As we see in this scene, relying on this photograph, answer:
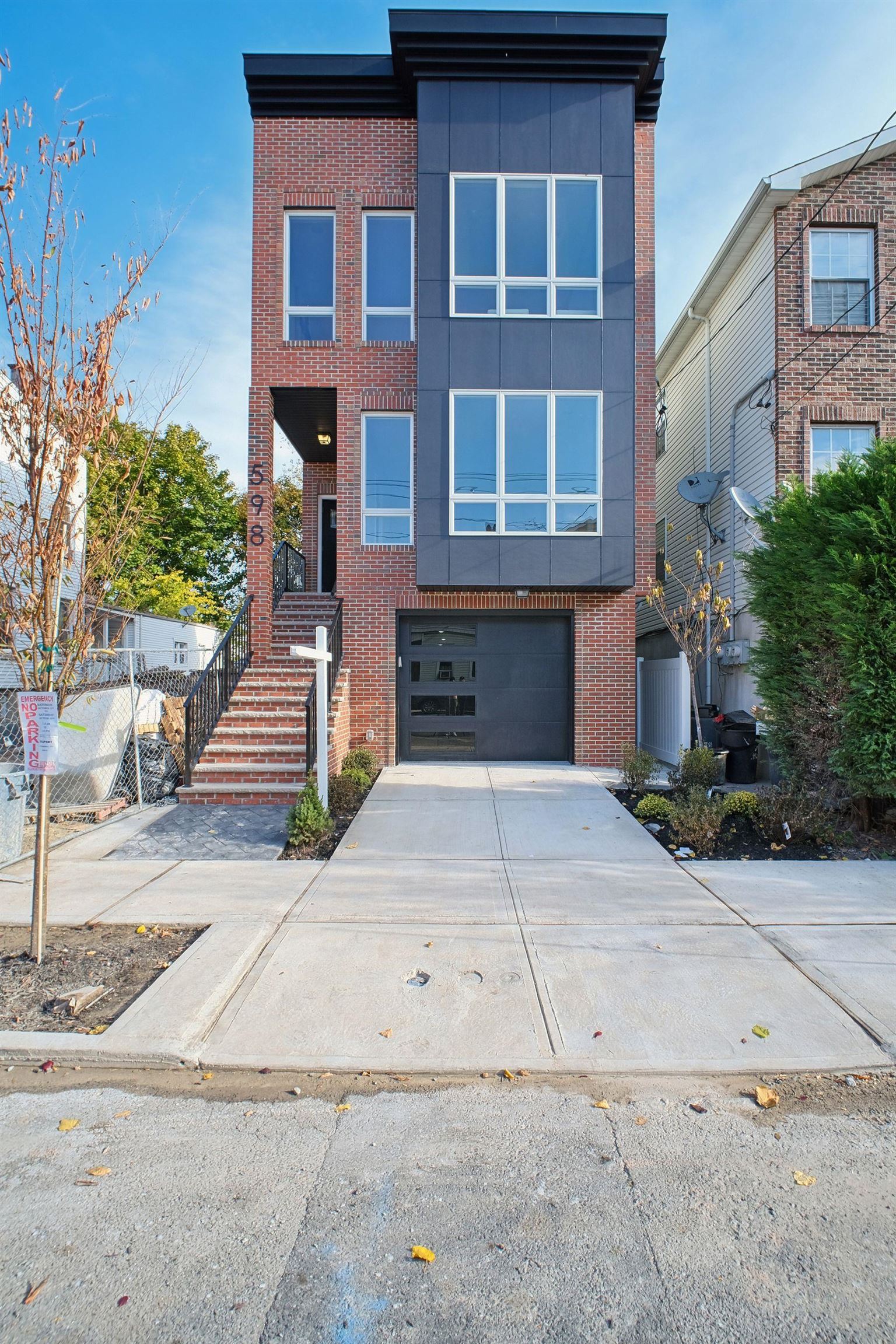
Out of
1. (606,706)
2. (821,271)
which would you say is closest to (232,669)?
(606,706)

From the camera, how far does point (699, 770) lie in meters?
8.12

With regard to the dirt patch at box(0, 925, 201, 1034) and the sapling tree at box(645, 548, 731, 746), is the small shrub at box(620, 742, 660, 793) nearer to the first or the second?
the sapling tree at box(645, 548, 731, 746)

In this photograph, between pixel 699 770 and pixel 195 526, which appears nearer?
pixel 699 770

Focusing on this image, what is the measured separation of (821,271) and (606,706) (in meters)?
7.28

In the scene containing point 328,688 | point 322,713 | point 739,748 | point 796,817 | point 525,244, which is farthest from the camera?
point 525,244

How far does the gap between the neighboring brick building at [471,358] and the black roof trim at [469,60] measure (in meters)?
0.03

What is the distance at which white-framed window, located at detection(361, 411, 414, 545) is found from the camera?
1092cm

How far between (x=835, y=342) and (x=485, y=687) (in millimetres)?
7242

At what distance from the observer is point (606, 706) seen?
10.7m

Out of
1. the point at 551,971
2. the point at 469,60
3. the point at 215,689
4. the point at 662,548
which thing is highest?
the point at 469,60

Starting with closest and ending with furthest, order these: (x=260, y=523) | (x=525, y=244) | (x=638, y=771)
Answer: (x=638, y=771)
(x=525, y=244)
(x=260, y=523)

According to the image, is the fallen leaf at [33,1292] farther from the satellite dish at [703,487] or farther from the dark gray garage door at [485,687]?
the satellite dish at [703,487]

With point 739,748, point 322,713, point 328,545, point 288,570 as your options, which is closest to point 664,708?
point 739,748

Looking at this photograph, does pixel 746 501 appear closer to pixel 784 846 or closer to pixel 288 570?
pixel 784 846
